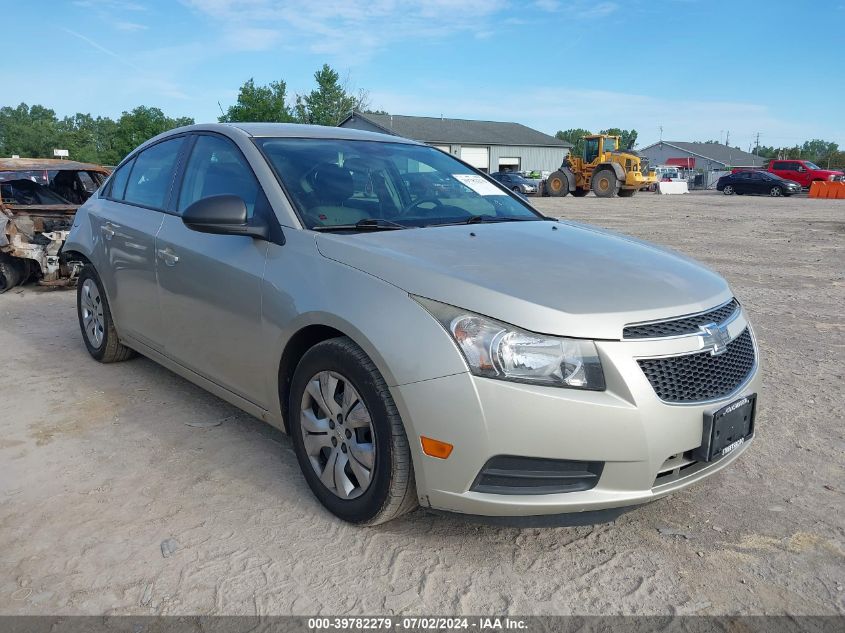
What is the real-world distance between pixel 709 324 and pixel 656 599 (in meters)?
1.02

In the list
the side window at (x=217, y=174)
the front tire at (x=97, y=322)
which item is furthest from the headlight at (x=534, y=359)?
the front tire at (x=97, y=322)

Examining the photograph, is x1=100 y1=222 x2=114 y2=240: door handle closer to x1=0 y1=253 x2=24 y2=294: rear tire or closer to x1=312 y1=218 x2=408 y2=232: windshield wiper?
x1=312 y1=218 x2=408 y2=232: windshield wiper

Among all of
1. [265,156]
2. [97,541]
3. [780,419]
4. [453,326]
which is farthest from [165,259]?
[780,419]

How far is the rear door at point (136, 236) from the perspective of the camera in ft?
13.4

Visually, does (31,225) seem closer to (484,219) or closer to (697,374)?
(484,219)

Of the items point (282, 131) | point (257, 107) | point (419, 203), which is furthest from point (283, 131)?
point (257, 107)

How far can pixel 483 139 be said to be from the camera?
60.8m

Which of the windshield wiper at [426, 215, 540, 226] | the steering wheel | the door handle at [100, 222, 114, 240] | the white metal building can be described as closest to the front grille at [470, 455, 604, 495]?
the windshield wiper at [426, 215, 540, 226]

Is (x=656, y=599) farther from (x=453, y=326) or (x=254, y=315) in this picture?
(x=254, y=315)

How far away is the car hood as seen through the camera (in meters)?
2.37

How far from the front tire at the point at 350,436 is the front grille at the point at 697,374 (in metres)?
0.92

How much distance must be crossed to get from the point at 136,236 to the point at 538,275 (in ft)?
9.00

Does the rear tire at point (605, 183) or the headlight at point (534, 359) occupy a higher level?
the headlight at point (534, 359)

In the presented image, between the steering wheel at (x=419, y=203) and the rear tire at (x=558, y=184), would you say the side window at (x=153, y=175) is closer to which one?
the steering wheel at (x=419, y=203)
